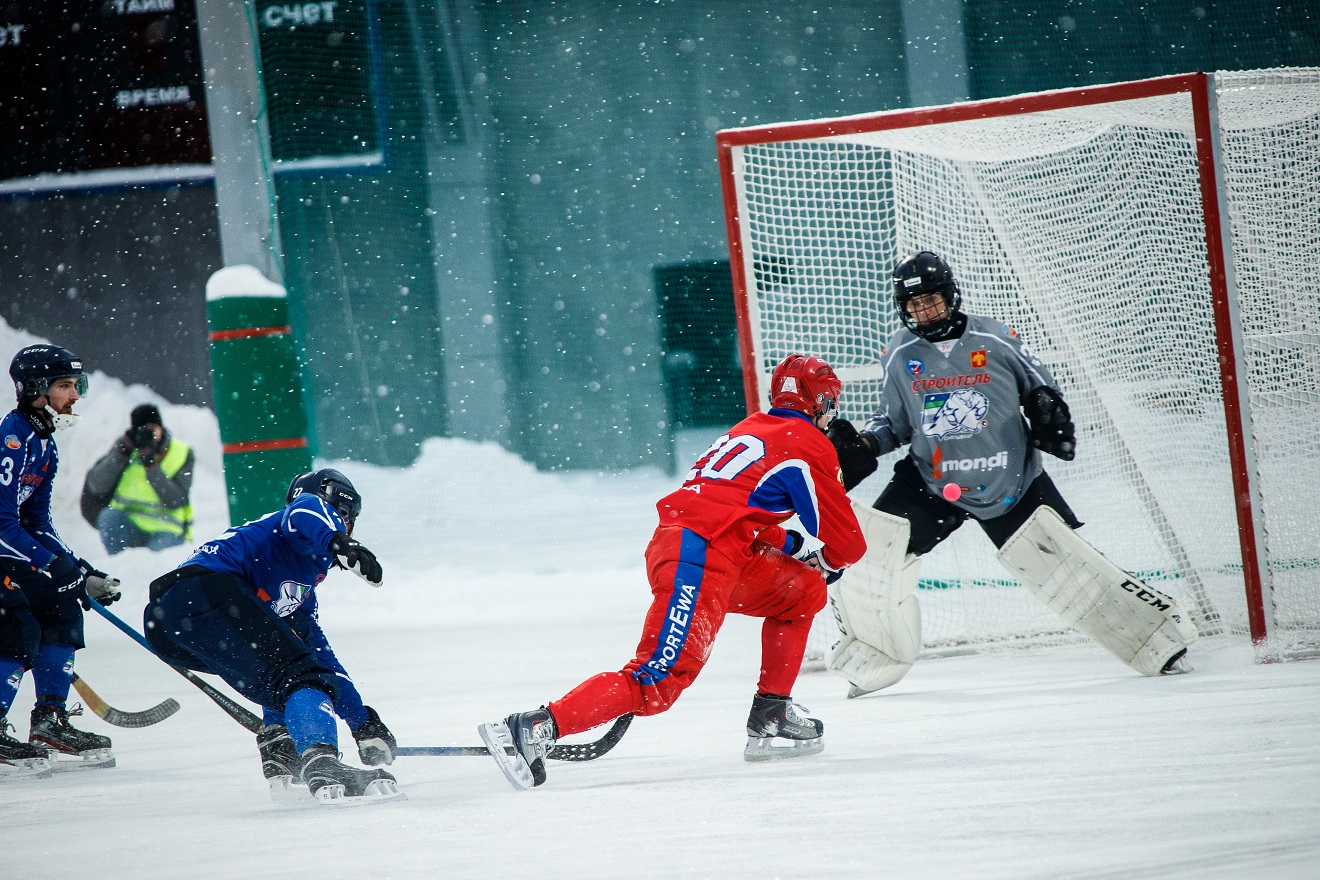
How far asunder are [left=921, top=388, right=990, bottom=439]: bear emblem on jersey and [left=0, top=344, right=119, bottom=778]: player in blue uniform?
242 centimetres

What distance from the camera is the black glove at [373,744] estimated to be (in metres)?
2.82

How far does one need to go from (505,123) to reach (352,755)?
7.56 metres

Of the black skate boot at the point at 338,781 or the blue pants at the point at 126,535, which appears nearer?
the black skate boot at the point at 338,781

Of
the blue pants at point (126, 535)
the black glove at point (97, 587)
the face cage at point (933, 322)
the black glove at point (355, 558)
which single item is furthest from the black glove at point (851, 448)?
the blue pants at point (126, 535)

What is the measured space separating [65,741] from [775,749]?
211cm

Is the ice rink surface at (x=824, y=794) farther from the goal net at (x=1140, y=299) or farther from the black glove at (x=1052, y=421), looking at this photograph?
the black glove at (x=1052, y=421)

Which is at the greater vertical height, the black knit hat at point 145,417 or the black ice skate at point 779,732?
the black knit hat at point 145,417

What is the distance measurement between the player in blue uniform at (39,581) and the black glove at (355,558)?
132cm

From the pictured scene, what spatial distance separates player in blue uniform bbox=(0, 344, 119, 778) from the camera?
334 cm

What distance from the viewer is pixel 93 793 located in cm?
300

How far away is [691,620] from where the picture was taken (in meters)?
2.52

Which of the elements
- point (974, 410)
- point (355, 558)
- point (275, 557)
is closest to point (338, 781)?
point (355, 558)

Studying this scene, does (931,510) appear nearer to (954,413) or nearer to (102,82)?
(954,413)

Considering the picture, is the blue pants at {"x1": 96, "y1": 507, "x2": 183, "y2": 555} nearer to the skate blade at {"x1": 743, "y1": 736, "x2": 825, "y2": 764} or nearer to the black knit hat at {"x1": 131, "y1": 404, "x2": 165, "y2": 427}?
the black knit hat at {"x1": 131, "y1": 404, "x2": 165, "y2": 427}
